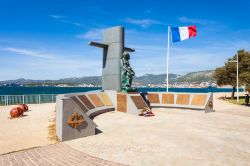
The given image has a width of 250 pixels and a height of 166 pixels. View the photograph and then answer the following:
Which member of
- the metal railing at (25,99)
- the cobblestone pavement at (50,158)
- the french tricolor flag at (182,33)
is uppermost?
the french tricolor flag at (182,33)

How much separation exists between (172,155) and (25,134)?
678cm

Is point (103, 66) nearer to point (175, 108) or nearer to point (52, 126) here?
point (175, 108)

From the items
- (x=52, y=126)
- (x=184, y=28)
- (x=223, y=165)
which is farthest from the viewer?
(x=184, y=28)

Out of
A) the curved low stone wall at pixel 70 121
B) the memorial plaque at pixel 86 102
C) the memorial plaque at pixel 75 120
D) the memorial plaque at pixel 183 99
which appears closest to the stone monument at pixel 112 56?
the memorial plaque at pixel 86 102

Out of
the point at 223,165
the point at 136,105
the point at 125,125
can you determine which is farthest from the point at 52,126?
the point at 223,165

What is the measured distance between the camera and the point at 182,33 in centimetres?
2284

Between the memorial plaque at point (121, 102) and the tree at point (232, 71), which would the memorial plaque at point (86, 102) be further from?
the tree at point (232, 71)

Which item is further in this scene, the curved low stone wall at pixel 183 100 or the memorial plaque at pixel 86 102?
the curved low stone wall at pixel 183 100

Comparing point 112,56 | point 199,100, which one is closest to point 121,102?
point 112,56

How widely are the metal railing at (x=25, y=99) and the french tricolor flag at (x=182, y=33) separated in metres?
16.2

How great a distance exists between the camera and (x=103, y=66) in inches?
839

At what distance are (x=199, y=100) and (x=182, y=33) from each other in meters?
7.34

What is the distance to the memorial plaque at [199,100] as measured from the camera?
19.7m

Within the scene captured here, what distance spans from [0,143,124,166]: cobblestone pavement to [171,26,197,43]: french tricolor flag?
1814 centimetres
